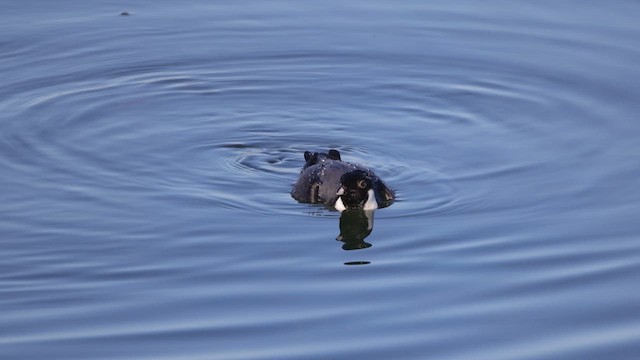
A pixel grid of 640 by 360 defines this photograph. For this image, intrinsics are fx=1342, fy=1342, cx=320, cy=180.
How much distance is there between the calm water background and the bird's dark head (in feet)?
0.93

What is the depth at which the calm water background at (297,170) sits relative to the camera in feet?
35.3

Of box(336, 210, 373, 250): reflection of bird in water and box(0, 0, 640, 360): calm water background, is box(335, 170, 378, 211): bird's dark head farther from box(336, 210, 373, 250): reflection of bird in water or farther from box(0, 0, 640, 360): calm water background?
box(0, 0, 640, 360): calm water background

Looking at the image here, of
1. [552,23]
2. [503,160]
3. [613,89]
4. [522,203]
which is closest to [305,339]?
[522,203]

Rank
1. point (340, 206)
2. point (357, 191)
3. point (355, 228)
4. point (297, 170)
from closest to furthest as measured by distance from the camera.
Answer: point (355, 228), point (357, 191), point (340, 206), point (297, 170)

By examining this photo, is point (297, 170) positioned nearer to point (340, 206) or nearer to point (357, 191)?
point (340, 206)

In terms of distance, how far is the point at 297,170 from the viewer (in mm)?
15781

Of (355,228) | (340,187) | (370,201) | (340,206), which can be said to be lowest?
(355,228)

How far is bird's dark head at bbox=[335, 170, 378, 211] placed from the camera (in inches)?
556

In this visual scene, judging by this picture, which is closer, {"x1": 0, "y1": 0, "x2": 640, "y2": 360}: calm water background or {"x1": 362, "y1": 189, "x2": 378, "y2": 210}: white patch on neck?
{"x1": 0, "y1": 0, "x2": 640, "y2": 360}: calm water background

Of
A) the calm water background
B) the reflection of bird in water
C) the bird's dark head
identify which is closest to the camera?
the calm water background

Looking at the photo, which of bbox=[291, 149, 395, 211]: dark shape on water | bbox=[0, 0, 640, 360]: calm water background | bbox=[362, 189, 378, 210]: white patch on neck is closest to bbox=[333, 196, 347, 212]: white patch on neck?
bbox=[291, 149, 395, 211]: dark shape on water

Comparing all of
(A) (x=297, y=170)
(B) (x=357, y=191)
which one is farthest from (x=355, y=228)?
(A) (x=297, y=170)

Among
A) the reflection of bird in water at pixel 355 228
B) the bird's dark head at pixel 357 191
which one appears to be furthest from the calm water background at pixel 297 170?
the bird's dark head at pixel 357 191

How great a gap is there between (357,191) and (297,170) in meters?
1.76
